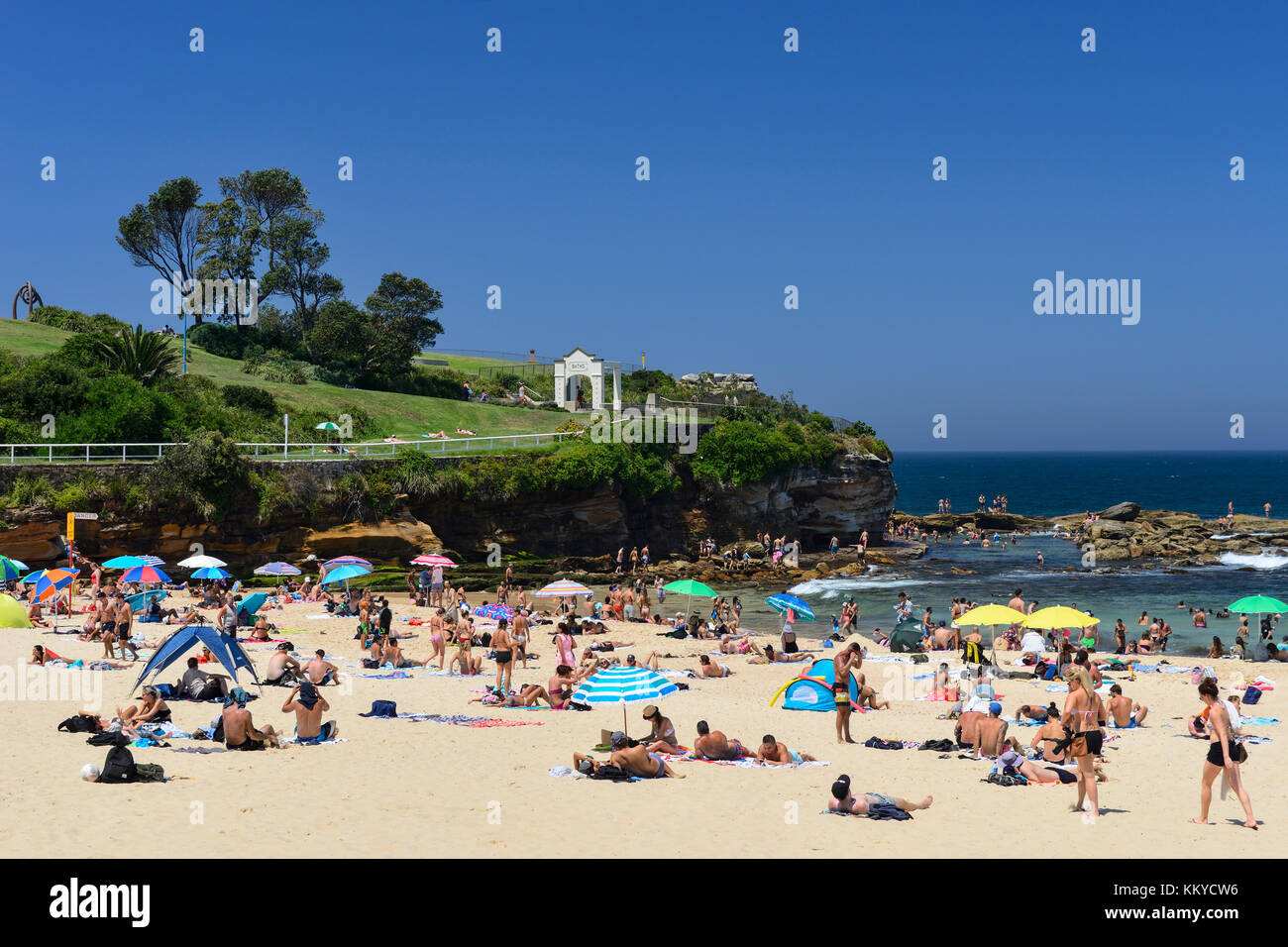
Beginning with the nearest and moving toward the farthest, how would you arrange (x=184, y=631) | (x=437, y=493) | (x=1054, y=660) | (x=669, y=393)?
(x=184, y=631) < (x=1054, y=660) < (x=437, y=493) < (x=669, y=393)

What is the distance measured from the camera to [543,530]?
3847 centimetres

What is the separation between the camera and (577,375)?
54.1 m

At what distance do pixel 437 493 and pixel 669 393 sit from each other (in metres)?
23.4

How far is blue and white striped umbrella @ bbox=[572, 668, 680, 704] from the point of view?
12773mm

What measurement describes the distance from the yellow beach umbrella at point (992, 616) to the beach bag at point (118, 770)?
1522 cm

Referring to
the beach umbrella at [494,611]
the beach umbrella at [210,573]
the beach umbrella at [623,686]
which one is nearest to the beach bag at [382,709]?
the beach umbrella at [623,686]

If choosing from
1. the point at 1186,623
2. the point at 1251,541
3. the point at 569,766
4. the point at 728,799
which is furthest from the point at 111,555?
the point at 1251,541

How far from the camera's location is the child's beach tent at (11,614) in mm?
17359

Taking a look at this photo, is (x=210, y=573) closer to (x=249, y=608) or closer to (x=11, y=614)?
(x=249, y=608)

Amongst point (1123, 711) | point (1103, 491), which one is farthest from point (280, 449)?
point (1103, 491)

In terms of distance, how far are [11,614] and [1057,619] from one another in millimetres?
18970

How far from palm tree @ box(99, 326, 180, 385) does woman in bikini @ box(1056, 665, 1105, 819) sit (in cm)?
3599

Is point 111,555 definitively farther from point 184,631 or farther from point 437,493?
point 184,631
